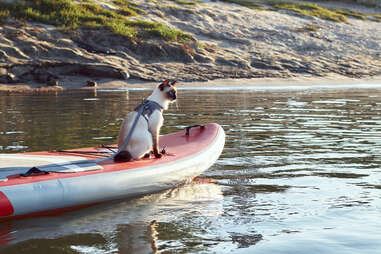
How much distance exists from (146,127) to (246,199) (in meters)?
1.40

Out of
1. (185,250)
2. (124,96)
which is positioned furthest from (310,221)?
(124,96)

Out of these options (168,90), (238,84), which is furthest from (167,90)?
(238,84)

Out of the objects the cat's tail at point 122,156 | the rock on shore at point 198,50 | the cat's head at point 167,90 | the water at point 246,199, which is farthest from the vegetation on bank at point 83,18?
the cat's tail at point 122,156

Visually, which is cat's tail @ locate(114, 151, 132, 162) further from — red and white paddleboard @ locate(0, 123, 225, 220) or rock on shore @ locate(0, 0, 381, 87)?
rock on shore @ locate(0, 0, 381, 87)

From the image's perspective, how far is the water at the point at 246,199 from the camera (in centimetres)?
508

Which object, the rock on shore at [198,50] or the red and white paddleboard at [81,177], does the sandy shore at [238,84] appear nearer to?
the rock on shore at [198,50]

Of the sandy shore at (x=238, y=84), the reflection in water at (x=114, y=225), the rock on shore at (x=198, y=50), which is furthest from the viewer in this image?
the rock on shore at (x=198, y=50)

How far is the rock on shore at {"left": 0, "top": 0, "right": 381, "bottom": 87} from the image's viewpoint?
77.9 feet

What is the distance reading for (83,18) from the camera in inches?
1065

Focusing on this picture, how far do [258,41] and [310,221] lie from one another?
2494cm

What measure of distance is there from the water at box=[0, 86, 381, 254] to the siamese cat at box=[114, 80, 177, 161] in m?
0.55

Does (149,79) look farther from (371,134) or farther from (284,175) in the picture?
(284,175)

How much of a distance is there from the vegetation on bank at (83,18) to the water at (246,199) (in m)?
13.2

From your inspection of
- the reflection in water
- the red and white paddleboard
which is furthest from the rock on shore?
the reflection in water
